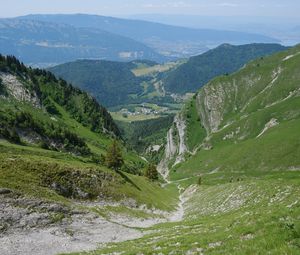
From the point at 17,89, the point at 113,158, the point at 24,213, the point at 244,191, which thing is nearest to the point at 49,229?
the point at 24,213

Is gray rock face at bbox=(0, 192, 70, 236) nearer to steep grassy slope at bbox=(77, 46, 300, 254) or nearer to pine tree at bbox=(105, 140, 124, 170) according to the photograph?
steep grassy slope at bbox=(77, 46, 300, 254)

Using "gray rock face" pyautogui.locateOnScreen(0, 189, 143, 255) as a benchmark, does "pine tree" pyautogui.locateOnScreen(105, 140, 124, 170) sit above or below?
below

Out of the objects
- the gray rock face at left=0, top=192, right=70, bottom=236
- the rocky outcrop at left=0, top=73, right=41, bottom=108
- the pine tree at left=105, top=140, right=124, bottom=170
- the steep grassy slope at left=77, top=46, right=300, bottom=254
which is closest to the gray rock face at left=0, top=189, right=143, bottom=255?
the gray rock face at left=0, top=192, right=70, bottom=236

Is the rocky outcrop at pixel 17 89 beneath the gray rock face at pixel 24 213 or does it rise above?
beneath

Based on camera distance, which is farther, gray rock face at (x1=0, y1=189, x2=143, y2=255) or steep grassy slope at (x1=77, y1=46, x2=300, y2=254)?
gray rock face at (x1=0, y1=189, x2=143, y2=255)

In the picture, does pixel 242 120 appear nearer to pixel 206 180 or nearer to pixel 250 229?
pixel 206 180

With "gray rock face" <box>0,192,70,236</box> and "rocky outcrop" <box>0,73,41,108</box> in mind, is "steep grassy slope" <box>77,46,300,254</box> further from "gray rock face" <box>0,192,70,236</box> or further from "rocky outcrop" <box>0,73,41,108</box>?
"rocky outcrop" <box>0,73,41,108</box>

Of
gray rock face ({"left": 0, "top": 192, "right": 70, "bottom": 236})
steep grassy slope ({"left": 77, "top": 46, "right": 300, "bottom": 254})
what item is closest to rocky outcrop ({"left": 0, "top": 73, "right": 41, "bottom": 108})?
steep grassy slope ({"left": 77, "top": 46, "right": 300, "bottom": 254})

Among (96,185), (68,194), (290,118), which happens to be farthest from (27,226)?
(290,118)

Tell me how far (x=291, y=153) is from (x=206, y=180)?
1158 inches

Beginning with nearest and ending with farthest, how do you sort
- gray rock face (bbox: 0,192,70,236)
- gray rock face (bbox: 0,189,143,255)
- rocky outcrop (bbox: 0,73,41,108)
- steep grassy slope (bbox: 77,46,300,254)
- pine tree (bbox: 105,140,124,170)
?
steep grassy slope (bbox: 77,46,300,254), gray rock face (bbox: 0,189,143,255), gray rock face (bbox: 0,192,70,236), pine tree (bbox: 105,140,124,170), rocky outcrop (bbox: 0,73,41,108)

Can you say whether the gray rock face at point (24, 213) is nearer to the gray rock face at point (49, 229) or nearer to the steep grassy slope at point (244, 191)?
the gray rock face at point (49, 229)

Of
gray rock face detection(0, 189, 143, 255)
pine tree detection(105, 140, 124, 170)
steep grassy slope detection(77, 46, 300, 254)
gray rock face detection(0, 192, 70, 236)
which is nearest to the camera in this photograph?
steep grassy slope detection(77, 46, 300, 254)

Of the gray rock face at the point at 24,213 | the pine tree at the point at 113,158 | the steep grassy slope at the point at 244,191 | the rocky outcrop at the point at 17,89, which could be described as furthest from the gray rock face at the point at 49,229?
the rocky outcrop at the point at 17,89
